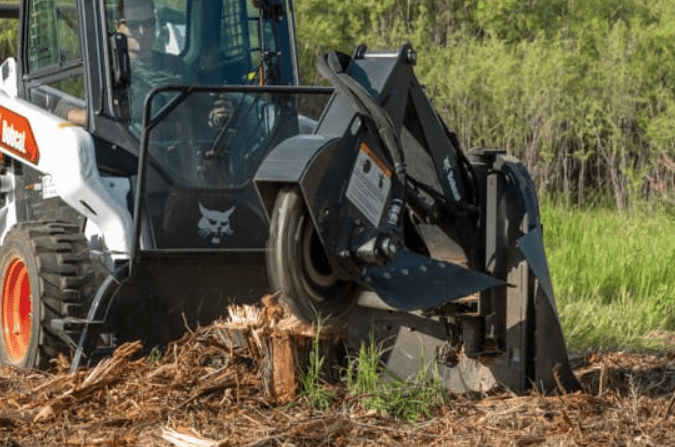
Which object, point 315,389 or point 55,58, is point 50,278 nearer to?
point 55,58

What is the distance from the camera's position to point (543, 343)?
5.72 m

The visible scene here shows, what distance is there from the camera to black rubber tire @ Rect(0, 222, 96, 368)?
677 cm

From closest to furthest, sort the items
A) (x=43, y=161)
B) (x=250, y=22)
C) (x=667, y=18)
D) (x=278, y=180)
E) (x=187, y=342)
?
(x=278, y=180) → (x=187, y=342) → (x=43, y=161) → (x=250, y=22) → (x=667, y=18)

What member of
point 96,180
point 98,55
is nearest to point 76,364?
point 96,180

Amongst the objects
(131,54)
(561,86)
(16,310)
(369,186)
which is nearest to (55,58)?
(131,54)

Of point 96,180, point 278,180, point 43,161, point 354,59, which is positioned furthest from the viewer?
point 43,161

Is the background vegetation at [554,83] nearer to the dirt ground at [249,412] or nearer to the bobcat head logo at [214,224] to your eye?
the bobcat head logo at [214,224]

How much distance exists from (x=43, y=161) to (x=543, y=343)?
3.00m

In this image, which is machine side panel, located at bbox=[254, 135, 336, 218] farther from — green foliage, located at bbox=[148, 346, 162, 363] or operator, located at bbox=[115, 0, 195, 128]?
operator, located at bbox=[115, 0, 195, 128]

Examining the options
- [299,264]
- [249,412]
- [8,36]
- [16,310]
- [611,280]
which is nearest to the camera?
[299,264]

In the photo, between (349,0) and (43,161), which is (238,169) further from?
(349,0)

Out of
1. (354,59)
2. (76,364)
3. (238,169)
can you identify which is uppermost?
(354,59)

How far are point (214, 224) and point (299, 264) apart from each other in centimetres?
214

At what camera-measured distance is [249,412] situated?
562cm
